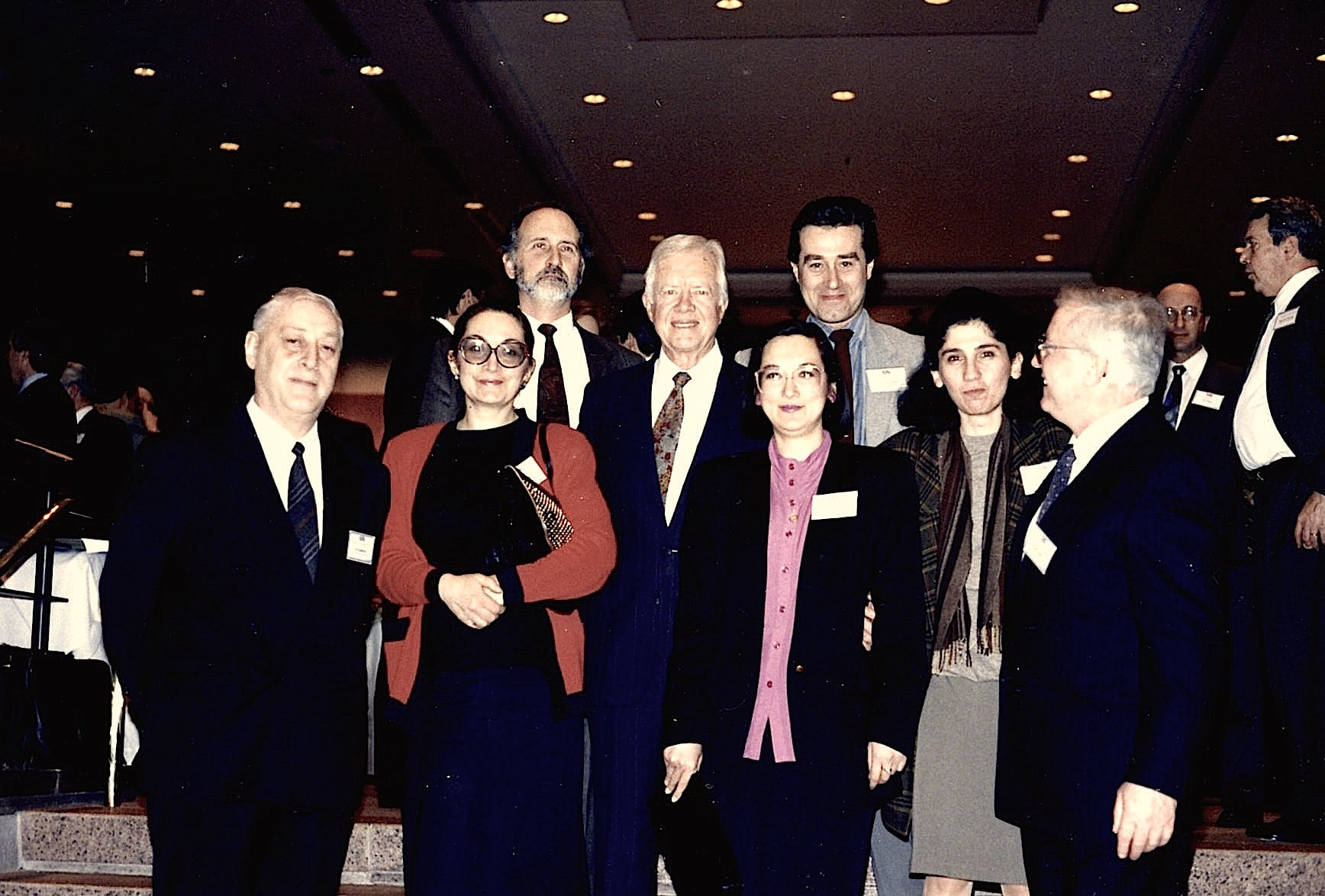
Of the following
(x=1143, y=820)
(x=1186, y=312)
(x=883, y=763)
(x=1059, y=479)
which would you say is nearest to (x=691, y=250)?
(x=1059, y=479)

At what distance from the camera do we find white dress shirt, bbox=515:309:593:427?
366 cm

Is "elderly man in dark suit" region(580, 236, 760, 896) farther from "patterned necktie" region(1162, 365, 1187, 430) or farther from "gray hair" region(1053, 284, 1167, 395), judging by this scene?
"patterned necktie" region(1162, 365, 1187, 430)

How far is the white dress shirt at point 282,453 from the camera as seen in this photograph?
296cm

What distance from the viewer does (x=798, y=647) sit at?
2764mm

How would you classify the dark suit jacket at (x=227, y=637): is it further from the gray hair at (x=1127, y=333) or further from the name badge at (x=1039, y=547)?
the gray hair at (x=1127, y=333)

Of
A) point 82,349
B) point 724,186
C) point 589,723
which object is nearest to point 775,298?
point 724,186

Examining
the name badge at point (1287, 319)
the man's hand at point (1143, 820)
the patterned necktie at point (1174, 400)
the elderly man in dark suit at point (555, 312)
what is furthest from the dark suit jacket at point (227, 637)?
the patterned necktie at point (1174, 400)

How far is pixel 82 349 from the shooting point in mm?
12953

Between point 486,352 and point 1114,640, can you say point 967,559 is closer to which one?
point 1114,640

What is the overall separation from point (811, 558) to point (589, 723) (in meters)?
0.66

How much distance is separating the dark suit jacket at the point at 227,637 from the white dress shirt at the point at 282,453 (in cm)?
4

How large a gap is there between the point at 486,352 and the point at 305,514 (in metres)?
0.53

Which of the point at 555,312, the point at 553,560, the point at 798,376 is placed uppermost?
the point at 555,312

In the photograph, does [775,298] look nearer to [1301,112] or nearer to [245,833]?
[1301,112]
